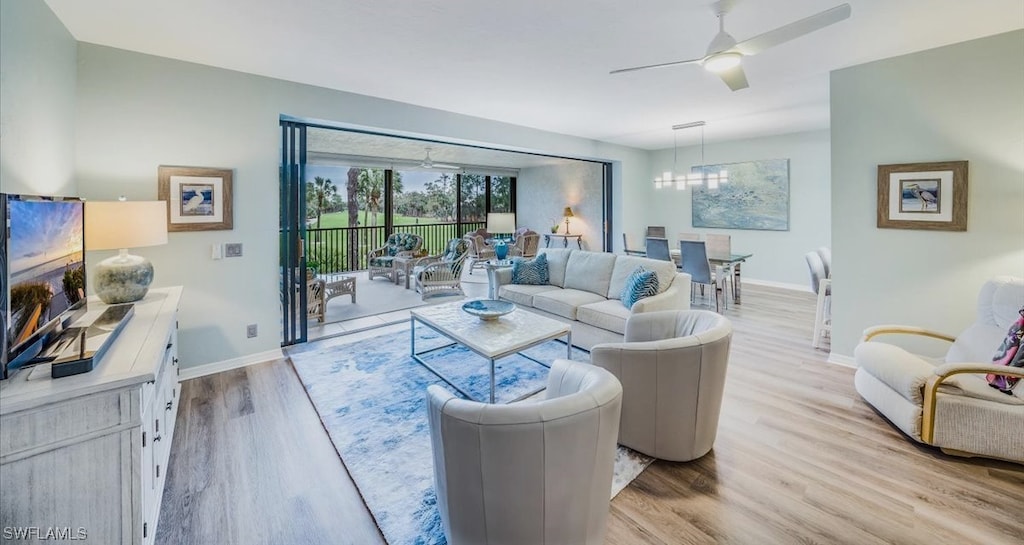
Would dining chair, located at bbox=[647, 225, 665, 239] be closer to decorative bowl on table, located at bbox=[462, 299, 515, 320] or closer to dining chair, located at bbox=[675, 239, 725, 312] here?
dining chair, located at bbox=[675, 239, 725, 312]

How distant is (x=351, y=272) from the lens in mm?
8852

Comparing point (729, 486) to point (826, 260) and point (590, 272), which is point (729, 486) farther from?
point (826, 260)

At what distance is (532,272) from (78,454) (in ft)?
12.8

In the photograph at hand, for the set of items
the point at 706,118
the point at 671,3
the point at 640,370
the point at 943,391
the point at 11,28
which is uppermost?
the point at 706,118

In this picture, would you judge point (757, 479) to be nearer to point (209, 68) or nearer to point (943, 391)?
point (943, 391)

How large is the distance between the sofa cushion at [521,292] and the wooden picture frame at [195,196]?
8.99 feet

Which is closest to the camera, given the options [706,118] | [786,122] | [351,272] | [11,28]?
[11,28]

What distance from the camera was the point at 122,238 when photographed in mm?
2436

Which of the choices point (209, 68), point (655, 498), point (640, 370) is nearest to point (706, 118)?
point (640, 370)

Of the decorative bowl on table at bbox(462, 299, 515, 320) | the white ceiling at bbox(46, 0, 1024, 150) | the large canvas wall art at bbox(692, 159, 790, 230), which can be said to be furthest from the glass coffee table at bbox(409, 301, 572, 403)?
the large canvas wall art at bbox(692, 159, 790, 230)

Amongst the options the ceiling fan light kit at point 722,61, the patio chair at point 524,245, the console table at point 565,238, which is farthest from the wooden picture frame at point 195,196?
the console table at point 565,238

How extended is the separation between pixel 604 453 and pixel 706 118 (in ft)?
17.4

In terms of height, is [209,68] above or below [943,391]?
above

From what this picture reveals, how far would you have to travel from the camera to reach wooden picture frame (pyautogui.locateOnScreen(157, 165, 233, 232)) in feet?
10.5
